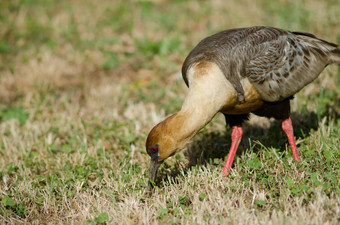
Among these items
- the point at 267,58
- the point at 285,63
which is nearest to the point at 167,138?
the point at 267,58

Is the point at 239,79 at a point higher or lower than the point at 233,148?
higher

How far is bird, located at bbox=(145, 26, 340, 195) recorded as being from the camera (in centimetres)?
402

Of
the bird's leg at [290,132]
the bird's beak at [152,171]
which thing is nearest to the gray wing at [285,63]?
the bird's leg at [290,132]

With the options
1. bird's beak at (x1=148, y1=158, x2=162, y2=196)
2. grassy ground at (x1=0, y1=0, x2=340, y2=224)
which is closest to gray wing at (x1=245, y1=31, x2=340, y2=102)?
grassy ground at (x1=0, y1=0, x2=340, y2=224)

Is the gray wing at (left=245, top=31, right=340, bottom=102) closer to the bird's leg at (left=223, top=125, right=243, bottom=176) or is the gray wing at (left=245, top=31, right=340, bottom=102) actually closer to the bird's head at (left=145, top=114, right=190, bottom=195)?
the bird's leg at (left=223, top=125, right=243, bottom=176)

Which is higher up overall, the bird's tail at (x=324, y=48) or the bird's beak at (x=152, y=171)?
the bird's tail at (x=324, y=48)

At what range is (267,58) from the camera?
4484mm

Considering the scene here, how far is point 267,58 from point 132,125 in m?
2.42

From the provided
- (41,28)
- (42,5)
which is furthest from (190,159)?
(42,5)

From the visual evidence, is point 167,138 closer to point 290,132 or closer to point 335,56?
point 290,132

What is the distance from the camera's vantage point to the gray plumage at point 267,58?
14.3 feet

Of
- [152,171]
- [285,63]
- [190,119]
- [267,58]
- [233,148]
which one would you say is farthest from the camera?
[233,148]

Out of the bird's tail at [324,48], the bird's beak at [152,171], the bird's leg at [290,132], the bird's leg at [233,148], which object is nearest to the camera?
the bird's beak at [152,171]

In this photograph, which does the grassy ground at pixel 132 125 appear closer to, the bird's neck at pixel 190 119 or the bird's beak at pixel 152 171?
the bird's beak at pixel 152 171
